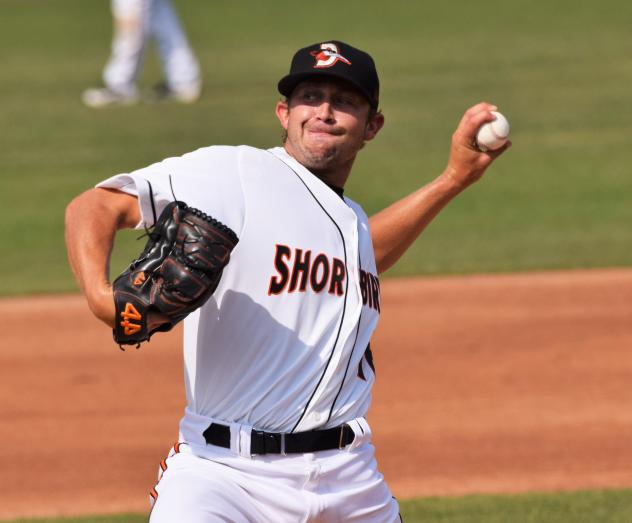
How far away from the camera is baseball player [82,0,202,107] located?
586 inches

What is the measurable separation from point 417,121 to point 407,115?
12.8 inches

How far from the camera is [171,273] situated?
327 cm

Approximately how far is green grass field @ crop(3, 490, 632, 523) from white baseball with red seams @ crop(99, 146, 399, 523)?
2091 millimetres

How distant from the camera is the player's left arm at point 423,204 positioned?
4496 millimetres

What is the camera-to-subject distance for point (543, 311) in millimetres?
9141

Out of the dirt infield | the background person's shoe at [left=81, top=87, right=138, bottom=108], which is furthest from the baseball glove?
the background person's shoe at [left=81, top=87, right=138, bottom=108]

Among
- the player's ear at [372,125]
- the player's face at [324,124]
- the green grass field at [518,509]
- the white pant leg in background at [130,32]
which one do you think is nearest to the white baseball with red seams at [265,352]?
the player's face at [324,124]

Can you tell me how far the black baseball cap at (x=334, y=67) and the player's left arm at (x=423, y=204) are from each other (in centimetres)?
51

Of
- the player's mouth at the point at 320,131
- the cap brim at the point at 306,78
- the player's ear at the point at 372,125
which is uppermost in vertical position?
the cap brim at the point at 306,78

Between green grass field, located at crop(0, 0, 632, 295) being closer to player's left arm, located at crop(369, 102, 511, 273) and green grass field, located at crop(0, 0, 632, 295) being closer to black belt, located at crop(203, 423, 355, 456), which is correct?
player's left arm, located at crop(369, 102, 511, 273)

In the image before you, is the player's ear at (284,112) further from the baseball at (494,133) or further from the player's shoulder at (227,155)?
the baseball at (494,133)

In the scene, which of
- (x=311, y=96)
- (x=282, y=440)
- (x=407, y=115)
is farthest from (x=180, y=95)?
(x=282, y=440)

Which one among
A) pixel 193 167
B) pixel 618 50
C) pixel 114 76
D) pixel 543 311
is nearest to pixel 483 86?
pixel 618 50

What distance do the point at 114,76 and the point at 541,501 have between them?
34.9ft
